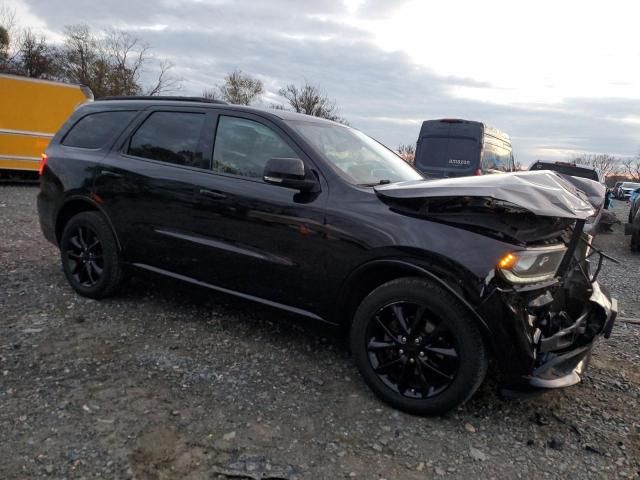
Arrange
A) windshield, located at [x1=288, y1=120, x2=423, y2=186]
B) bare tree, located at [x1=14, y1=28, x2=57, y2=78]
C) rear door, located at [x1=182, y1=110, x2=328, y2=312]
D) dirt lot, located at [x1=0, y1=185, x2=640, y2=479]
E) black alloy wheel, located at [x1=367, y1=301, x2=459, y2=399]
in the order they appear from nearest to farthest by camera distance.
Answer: dirt lot, located at [x1=0, y1=185, x2=640, y2=479], black alloy wheel, located at [x1=367, y1=301, x2=459, y2=399], rear door, located at [x1=182, y1=110, x2=328, y2=312], windshield, located at [x1=288, y1=120, x2=423, y2=186], bare tree, located at [x1=14, y1=28, x2=57, y2=78]

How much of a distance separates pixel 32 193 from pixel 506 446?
12.1m

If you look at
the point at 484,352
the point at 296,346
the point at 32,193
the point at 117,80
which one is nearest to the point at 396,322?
the point at 484,352

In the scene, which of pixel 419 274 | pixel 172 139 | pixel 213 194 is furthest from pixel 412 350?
pixel 172 139

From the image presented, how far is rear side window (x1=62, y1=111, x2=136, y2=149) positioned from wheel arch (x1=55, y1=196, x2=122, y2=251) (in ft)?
1.59

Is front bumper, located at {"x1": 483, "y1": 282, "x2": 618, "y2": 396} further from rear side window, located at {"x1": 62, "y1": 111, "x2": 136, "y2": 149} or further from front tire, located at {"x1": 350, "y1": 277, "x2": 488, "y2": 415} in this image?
rear side window, located at {"x1": 62, "y1": 111, "x2": 136, "y2": 149}

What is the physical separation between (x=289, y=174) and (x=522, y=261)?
1429mm

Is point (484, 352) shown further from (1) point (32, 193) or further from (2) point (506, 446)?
(1) point (32, 193)

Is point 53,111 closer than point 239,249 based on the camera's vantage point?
No

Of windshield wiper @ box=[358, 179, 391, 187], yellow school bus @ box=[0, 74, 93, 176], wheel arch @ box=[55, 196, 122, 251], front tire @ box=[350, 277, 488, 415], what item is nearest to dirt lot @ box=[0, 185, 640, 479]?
front tire @ box=[350, 277, 488, 415]

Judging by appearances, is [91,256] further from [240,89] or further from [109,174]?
[240,89]

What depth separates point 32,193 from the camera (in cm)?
1177

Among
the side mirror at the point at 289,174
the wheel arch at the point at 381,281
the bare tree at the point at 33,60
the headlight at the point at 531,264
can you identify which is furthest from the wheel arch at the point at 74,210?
the bare tree at the point at 33,60

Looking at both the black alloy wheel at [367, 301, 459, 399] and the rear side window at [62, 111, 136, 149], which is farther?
the rear side window at [62, 111, 136, 149]

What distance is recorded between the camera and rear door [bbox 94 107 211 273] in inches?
147
